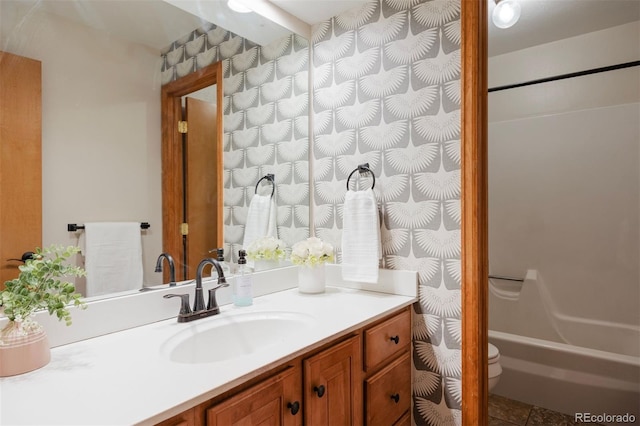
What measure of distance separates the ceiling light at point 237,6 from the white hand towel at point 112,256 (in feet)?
3.44

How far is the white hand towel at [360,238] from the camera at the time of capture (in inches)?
63.5

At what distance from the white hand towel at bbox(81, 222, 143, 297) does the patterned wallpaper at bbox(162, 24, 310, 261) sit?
431mm

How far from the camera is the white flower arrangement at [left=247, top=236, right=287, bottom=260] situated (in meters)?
1.70

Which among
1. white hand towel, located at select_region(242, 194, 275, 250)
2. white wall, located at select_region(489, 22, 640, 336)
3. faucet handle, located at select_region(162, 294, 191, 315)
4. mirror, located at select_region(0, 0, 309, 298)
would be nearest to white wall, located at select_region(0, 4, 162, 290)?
mirror, located at select_region(0, 0, 309, 298)

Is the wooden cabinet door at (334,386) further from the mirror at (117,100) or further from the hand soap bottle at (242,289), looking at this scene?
the mirror at (117,100)

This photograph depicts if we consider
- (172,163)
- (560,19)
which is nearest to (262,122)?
(172,163)

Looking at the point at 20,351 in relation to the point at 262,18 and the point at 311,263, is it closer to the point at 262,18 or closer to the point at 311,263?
the point at 311,263

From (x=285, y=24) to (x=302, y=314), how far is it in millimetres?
1438

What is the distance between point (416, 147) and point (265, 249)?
84 cm

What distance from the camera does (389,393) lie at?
1.40 metres

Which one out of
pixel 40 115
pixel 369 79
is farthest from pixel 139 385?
pixel 369 79

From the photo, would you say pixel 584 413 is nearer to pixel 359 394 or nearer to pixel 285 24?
pixel 359 394

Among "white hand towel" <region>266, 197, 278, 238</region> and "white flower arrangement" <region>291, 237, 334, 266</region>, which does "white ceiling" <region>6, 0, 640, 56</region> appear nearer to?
"white hand towel" <region>266, 197, 278, 238</region>

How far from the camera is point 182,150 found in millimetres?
1428
